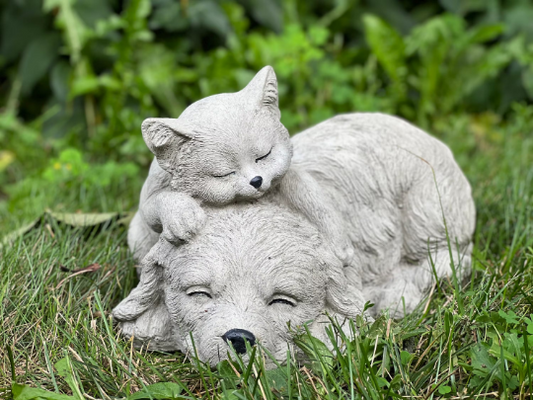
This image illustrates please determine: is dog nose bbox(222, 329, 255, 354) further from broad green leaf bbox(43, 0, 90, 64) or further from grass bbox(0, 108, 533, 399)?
broad green leaf bbox(43, 0, 90, 64)

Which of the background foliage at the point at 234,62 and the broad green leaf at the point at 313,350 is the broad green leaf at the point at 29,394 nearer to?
the broad green leaf at the point at 313,350

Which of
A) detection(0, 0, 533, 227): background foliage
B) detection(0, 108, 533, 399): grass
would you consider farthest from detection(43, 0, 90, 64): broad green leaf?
detection(0, 108, 533, 399): grass

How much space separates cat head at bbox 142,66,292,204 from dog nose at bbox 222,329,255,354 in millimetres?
484

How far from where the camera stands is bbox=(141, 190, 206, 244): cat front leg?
2.37m

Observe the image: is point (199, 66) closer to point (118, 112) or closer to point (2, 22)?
point (118, 112)

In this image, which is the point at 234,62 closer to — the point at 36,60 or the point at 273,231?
the point at 36,60

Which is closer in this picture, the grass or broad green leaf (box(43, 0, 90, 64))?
the grass

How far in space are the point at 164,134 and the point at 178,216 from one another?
307 millimetres

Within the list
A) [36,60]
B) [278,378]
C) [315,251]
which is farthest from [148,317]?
[36,60]

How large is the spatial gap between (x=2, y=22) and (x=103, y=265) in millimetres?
3614

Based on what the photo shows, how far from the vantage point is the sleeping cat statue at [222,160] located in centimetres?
230

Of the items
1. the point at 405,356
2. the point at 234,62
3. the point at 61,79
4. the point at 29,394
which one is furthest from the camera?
the point at 61,79

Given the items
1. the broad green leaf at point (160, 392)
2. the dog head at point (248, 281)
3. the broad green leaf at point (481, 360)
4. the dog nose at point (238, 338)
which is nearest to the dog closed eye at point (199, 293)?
the dog head at point (248, 281)

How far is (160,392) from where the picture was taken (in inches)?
90.4
